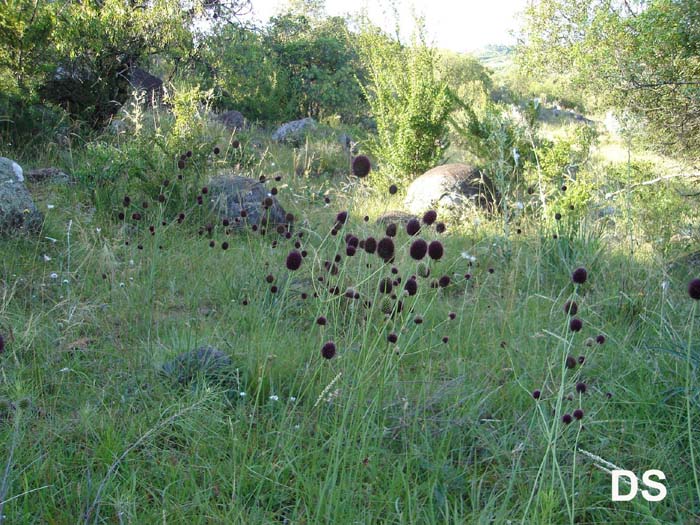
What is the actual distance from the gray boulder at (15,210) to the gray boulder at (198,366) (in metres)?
2.28

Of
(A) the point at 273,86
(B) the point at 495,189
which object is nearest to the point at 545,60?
(A) the point at 273,86

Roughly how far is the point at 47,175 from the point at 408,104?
4.35 meters

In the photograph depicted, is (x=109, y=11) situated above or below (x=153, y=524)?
above

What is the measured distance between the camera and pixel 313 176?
26.1ft

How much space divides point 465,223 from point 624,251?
66.2 inches

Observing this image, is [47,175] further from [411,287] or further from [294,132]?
[294,132]

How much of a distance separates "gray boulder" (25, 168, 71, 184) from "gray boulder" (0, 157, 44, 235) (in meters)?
1.23

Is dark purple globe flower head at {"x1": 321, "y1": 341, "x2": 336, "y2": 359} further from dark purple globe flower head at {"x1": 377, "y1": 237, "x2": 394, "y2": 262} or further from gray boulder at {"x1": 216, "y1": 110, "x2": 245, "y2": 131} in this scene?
gray boulder at {"x1": 216, "y1": 110, "x2": 245, "y2": 131}

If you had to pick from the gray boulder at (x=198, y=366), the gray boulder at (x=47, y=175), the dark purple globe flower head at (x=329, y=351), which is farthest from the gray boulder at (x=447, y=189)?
the dark purple globe flower head at (x=329, y=351)

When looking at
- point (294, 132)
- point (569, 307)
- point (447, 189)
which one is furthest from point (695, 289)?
point (294, 132)

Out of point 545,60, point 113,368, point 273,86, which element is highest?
point 545,60

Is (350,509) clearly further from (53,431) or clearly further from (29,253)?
(29,253)

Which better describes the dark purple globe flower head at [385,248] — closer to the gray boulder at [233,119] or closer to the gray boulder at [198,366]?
the gray boulder at [198,366]

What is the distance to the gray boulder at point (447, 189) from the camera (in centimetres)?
618
